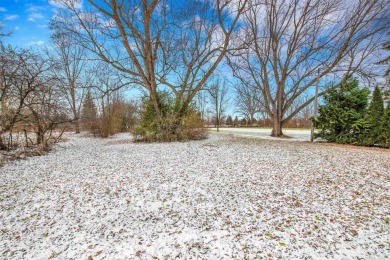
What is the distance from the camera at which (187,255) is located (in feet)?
4.83

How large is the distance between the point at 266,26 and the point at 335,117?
24.0ft

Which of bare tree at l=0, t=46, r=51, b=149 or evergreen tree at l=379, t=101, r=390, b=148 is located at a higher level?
bare tree at l=0, t=46, r=51, b=149

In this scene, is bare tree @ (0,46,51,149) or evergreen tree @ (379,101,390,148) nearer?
bare tree @ (0,46,51,149)

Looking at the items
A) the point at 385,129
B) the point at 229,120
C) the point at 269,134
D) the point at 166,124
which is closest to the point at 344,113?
the point at 385,129

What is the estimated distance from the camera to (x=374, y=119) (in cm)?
657

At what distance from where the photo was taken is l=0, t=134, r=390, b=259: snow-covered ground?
5.04 feet

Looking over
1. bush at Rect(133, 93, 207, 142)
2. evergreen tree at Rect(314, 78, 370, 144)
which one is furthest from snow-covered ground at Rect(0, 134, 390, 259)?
bush at Rect(133, 93, 207, 142)

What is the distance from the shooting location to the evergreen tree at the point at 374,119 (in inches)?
255

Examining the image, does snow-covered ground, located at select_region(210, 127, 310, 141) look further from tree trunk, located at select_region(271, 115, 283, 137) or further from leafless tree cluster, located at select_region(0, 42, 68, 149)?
leafless tree cluster, located at select_region(0, 42, 68, 149)

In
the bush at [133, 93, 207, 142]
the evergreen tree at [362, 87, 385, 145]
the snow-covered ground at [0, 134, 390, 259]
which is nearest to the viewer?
the snow-covered ground at [0, 134, 390, 259]

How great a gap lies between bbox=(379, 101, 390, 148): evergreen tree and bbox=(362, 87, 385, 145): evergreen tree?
0.50 ft

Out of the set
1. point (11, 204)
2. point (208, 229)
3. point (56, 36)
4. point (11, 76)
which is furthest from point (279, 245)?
point (56, 36)

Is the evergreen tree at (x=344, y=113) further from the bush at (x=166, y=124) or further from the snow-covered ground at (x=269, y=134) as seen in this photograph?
the bush at (x=166, y=124)

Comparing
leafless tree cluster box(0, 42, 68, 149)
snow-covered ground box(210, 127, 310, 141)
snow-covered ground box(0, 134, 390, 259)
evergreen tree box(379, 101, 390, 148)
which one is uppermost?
leafless tree cluster box(0, 42, 68, 149)
